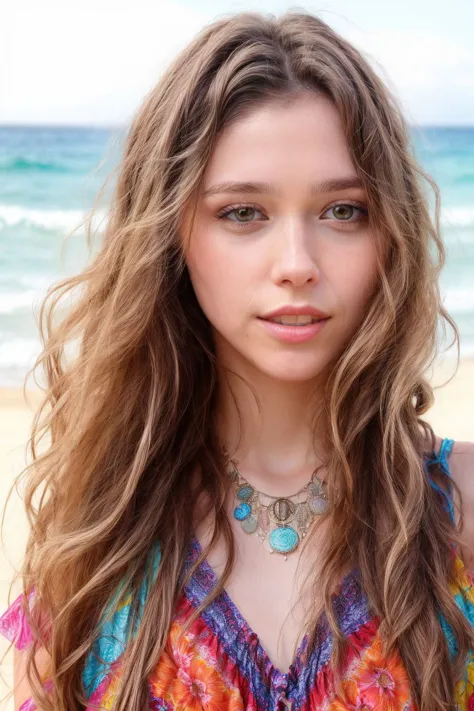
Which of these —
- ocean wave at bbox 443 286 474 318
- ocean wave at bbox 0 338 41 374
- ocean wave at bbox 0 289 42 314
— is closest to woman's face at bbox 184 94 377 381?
ocean wave at bbox 0 338 41 374

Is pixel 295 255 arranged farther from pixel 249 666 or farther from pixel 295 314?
pixel 249 666

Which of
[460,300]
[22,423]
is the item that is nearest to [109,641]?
[22,423]

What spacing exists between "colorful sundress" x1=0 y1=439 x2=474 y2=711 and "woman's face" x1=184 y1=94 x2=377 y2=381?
1.49 feet

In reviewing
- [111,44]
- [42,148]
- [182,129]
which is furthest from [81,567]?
[111,44]

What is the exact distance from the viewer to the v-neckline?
180cm

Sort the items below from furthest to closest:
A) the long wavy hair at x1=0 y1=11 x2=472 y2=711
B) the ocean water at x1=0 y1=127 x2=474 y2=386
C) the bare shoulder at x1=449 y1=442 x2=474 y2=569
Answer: the ocean water at x1=0 y1=127 x2=474 y2=386 < the bare shoulder at x1=449 y1=442 x2=474 y2=569 < the long wavy hair at x1=0 y1=11 x2=472 y2=711

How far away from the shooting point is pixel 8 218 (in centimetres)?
1273

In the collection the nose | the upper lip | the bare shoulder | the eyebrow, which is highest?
the eyebrow

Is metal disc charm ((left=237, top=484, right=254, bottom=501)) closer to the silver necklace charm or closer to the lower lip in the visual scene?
the silver necklace charm

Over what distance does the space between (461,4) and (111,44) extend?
5.87 meters

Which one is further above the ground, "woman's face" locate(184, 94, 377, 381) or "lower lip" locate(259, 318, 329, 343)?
"woman's face" locate(184, 94, 377, 381)

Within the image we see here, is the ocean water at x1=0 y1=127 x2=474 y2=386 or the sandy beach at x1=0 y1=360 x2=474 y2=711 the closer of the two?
the sandy beach at x1=0 y1=360 x2=474 y2=711

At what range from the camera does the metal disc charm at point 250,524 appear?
1998mm

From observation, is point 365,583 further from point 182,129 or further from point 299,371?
point 182,129
